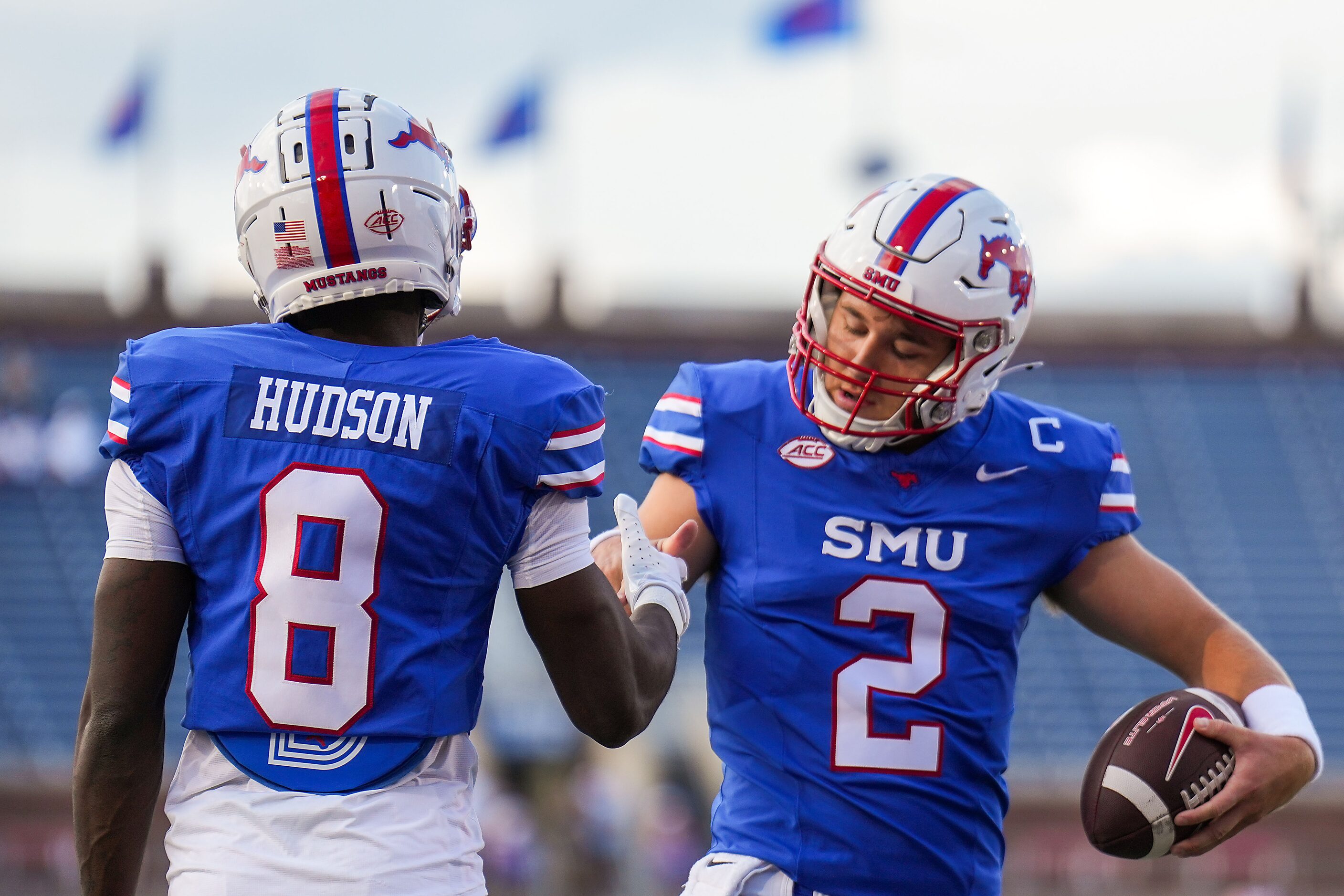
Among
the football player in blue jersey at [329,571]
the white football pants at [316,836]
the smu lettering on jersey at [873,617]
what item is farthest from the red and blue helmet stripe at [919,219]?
the white football pants at [316,836]

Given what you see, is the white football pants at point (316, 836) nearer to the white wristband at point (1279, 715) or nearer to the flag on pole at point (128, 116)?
the white wristband at point (1279, 715)

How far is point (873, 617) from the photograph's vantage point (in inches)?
113

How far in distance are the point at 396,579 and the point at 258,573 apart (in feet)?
0.63

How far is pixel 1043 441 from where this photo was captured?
307cm

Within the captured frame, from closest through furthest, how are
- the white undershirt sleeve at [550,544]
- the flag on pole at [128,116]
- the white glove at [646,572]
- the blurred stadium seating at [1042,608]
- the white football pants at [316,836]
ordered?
the white football pants at [316,836]
the white undershirt sleeve at [550,544]
the white glove at [646,572]
the blurred stadium seating at [1042,608]
the flag on pole at [128,116]

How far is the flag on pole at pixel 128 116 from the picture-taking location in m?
16.7

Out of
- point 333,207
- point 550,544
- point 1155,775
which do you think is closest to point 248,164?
point 333,207

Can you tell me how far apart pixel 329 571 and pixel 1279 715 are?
183cm

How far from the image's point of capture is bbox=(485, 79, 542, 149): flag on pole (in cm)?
1723

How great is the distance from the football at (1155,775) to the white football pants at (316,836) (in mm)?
1254

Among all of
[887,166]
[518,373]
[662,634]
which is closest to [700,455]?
[662,634]

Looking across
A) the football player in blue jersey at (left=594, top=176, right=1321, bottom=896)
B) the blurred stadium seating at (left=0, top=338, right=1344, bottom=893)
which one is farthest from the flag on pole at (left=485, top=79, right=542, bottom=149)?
the football player in blue jersey at (left=594, top=176, right=1321, bottom=896)

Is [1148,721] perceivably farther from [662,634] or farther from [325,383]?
[325,383]

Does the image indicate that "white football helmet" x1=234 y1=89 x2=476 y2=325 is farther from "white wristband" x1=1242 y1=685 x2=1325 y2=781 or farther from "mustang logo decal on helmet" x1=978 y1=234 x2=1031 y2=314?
"white wristband" x1=1242 y1=685 x2=1325 y2=781
